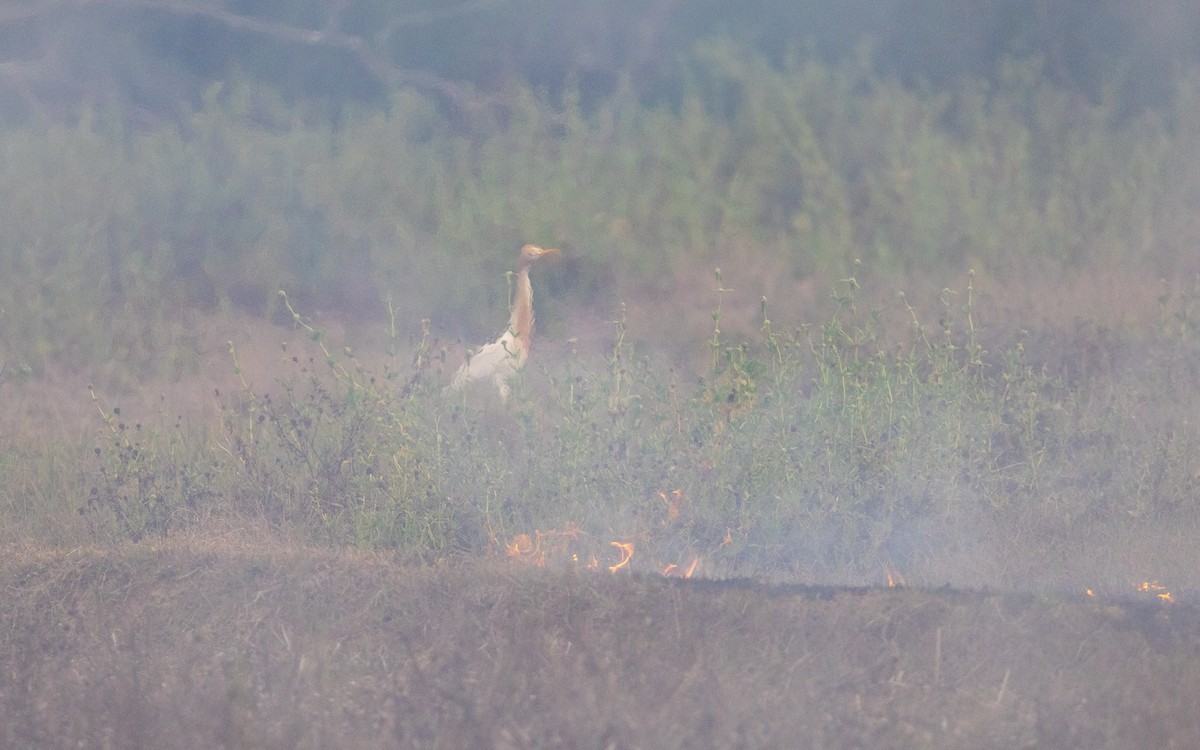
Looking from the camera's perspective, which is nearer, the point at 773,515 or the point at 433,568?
the point at 433,568

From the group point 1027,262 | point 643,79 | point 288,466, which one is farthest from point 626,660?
point 643,79

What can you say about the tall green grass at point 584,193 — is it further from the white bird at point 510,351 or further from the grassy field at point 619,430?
the white bird at point 510,351

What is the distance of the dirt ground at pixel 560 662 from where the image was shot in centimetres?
389

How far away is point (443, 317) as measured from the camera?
9.41 meters

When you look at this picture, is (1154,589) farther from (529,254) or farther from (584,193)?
(584,193)

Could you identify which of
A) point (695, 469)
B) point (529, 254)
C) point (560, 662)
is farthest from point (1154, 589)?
point (529, 254)

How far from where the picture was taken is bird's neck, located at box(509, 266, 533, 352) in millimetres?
7473

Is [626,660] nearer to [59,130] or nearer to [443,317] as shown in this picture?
[443,317]

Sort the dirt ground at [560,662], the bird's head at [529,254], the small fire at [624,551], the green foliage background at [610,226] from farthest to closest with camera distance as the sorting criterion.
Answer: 1. the bird's head at [529,254]
2. the green foliage background at [610,226]
3. the small fire at [624,551]
4. the dirt ground at [560,662]

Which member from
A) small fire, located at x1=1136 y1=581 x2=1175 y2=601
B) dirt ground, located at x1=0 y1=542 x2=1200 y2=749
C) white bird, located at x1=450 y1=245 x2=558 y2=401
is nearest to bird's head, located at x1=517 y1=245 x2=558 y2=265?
white bird, located at x1=450 y1=245 x2=558 y2=401

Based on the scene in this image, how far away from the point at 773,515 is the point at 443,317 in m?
4.42

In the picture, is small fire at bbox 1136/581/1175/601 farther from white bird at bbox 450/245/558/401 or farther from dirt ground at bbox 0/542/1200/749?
white bird at bbox 450/245/558/401

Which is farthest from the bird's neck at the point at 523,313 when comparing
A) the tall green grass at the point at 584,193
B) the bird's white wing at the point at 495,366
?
the tall green grass at the point at 584,193

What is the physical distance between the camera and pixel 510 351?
6465mm
